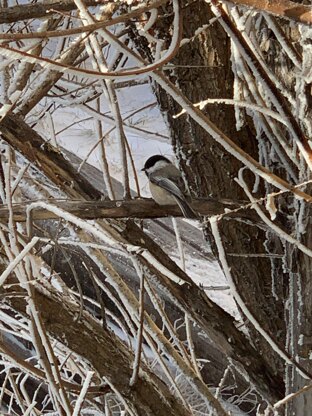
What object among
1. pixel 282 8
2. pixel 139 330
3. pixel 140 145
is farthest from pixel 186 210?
pixel 140 145

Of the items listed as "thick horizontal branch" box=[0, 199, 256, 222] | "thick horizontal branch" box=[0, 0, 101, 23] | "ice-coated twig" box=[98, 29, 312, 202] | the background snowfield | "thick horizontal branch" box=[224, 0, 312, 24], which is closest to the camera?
"thick horizontal branch" box=[224, 0, 312, 24]

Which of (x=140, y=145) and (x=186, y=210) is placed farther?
(x=140, y=145)


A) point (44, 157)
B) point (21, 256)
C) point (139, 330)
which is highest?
point (44, 157)

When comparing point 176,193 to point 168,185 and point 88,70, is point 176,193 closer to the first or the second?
point 168,185

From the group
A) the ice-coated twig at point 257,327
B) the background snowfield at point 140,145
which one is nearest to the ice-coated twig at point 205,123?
the ice-coated twig at point 257,327

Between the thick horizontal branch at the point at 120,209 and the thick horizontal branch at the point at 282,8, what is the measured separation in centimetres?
40

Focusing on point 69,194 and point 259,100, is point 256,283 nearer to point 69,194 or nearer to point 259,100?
point 69,194

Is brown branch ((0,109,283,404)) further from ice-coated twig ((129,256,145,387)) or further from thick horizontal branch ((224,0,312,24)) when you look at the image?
thick horizontal branch ((224,0,312,24))

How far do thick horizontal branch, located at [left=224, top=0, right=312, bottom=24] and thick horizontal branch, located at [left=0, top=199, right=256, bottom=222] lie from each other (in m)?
0.40

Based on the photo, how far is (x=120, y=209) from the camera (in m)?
0.70

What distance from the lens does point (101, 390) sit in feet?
2.64

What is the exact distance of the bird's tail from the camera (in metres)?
0.75

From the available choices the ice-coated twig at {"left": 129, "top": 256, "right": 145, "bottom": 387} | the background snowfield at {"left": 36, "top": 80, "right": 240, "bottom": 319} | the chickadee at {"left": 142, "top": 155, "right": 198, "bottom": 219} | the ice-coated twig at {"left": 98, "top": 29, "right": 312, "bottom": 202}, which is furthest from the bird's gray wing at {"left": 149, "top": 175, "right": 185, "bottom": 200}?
the background snowfield at {"left": 36, "top": 80, "right": 240, "bottom": 319}

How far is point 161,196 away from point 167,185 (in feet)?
0.06
